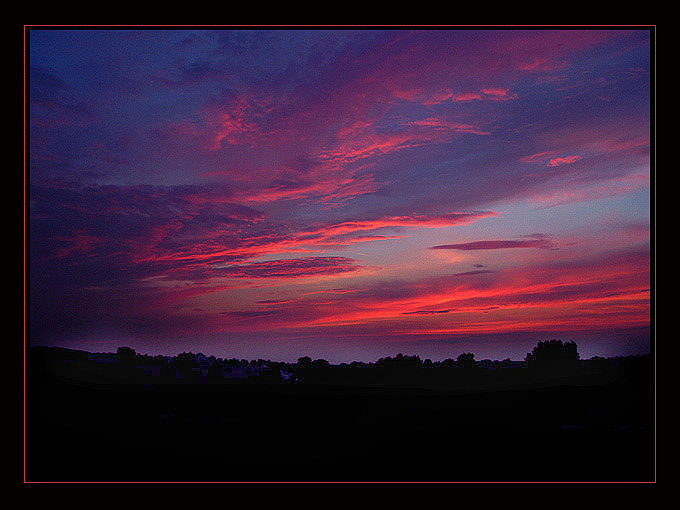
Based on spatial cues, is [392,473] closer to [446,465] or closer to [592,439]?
[446,465]

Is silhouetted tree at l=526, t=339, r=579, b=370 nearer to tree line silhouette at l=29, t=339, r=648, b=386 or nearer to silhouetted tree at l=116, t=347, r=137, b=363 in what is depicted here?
tree line silhouette at l=29, t=339, r=648, b=386

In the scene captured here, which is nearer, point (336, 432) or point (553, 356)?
Result: point (336, 432)

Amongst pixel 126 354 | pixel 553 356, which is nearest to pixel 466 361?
pixel 553 356

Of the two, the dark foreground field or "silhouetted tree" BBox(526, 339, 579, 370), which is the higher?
→ "silhouetted tree" BBox(526, 339, 579, 370)

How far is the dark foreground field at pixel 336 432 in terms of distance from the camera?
39.0 ft

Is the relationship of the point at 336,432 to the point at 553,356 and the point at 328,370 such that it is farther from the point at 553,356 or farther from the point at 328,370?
the point at 553,356

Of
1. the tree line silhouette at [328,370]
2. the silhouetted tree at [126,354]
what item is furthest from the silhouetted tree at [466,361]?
the silhouetted tree at [126,354]

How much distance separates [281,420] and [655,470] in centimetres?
1040

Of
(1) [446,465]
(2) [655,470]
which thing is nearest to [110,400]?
(1) [446,465]

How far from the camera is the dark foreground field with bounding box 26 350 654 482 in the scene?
11898mm

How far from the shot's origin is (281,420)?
13758 millimetres

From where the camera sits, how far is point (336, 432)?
13406mm

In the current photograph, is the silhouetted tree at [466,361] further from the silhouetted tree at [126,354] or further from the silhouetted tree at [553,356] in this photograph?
the silhouetted tree at [126,354]

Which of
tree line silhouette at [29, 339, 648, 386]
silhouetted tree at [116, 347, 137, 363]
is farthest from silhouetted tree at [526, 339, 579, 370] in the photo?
silhouetted tree at [116, 347, 137, 363]
